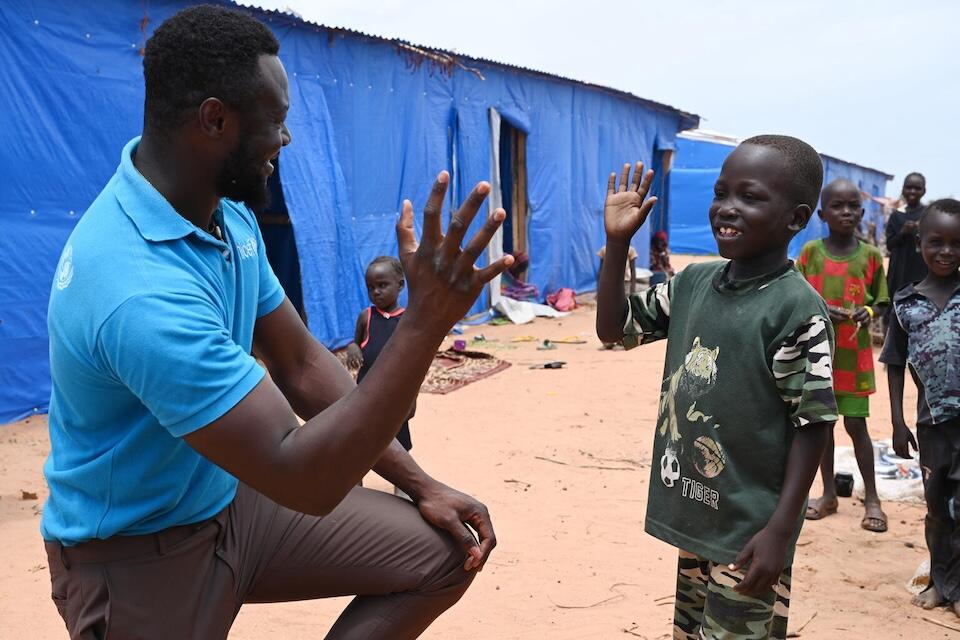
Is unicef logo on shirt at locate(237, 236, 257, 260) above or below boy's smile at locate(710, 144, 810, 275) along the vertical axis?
below

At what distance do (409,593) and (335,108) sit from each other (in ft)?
26.8

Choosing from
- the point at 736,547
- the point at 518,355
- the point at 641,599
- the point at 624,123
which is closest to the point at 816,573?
the point at 641,599

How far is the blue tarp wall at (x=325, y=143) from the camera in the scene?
6727 millimetres

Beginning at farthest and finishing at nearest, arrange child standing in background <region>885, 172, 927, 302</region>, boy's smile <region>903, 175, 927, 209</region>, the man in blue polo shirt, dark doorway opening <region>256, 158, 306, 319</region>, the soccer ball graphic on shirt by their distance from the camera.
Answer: dark doorway opening <region>256, 158, 306, 319</region>, boy's smile <region>903, 175, 927, 209</region>, child standing in background <region>885, 172, 927, 302</region>, the soccer ball graphic on shirt, the man in blue polo shirt

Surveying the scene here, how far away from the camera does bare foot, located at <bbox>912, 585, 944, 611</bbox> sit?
3.79 m

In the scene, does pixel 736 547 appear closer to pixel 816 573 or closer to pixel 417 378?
pixel 417 378

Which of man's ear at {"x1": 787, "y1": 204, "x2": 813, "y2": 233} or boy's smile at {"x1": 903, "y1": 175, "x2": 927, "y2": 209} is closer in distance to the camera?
man's ear at {"x1": 787, "y1": 204, "x2": 813, "y2": 233}

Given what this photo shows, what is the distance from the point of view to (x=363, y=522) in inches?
87.4

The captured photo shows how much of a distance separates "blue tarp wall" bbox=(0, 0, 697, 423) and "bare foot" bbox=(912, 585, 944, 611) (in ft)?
20.4

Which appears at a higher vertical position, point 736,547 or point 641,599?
point 736,547

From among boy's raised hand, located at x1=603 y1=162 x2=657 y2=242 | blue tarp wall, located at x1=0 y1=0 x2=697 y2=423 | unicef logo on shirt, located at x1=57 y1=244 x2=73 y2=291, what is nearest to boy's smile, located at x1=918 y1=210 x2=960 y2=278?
boy's raised hand, located at x1=603 y1=162 x2=657 y2=242

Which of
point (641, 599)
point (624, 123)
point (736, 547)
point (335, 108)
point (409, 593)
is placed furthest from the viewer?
point (624, 123)

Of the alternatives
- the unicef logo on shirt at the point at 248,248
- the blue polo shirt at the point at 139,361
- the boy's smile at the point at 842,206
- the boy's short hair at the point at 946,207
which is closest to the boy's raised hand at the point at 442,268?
the blue polo shirt at the point at 139,361

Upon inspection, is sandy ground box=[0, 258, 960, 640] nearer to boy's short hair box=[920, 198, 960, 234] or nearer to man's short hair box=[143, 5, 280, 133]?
boy's short hair box=[920, 198, 960, 234]
